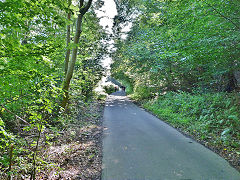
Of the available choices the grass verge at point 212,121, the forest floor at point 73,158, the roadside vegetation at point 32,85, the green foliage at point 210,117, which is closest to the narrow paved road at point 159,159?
the forest floor at point 73,158

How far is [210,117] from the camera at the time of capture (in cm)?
655

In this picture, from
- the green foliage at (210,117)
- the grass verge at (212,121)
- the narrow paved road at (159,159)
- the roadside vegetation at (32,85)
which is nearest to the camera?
the roadside vegetation at (32,85)

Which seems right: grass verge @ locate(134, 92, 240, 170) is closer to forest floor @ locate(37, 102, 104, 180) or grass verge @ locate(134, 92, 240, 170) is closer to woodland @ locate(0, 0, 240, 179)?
woodland @ locate(0, 0, 240, 179)

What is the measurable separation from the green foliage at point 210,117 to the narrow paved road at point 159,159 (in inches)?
33.5

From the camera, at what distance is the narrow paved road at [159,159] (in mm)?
3414

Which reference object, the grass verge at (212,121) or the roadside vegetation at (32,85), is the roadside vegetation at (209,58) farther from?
the roadside vegetation at (32,85)

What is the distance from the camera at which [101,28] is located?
10648mm

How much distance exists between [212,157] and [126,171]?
2653 mm

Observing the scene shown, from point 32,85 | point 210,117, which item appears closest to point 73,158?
point 32,85

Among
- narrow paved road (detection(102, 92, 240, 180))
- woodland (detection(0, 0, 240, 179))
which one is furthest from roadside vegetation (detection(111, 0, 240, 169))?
narrow paved road (detection(102, 92, 240, 180))

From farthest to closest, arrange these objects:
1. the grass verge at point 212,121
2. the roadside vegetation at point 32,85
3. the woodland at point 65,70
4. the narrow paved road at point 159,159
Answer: the grass verge at point 212,121 → the narrow paved road at point 159,159 → the woodland at point 65,70 → the roadside vegetation at point 32,85

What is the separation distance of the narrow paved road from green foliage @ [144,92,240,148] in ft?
2.79

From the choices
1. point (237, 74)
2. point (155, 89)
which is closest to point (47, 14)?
point (237, 74)

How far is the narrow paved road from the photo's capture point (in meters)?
3.41
